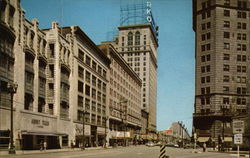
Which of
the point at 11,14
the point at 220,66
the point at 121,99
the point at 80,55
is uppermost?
the point at 11,14

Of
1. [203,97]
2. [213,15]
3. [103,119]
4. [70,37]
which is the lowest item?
[103,119]

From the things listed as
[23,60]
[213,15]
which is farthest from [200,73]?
[23,60]

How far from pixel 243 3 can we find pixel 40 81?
61.3 meters

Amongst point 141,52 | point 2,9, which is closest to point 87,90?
point 2,9

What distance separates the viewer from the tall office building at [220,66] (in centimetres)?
8481

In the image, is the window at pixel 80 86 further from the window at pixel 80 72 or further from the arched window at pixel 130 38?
the arched window at pixel 130 38

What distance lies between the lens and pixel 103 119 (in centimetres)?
9288

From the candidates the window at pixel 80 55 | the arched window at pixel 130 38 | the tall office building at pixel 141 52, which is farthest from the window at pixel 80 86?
the arched window at pixel 130 38

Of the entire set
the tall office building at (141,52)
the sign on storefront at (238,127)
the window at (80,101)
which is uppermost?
the tall office building at (141,52)

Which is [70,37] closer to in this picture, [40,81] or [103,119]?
[40,81]

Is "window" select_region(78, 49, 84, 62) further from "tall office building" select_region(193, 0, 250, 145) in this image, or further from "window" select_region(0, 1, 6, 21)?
"tall office building" select_region(193, 0, 250, 145)

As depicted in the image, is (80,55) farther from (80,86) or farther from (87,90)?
(87,90)

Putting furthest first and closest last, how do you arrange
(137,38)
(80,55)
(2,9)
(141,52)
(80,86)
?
1. (137,38)
2. (141,52)
3. (80,55)
4. (80,86)
5. (2,9)

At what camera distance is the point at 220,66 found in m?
86.5
